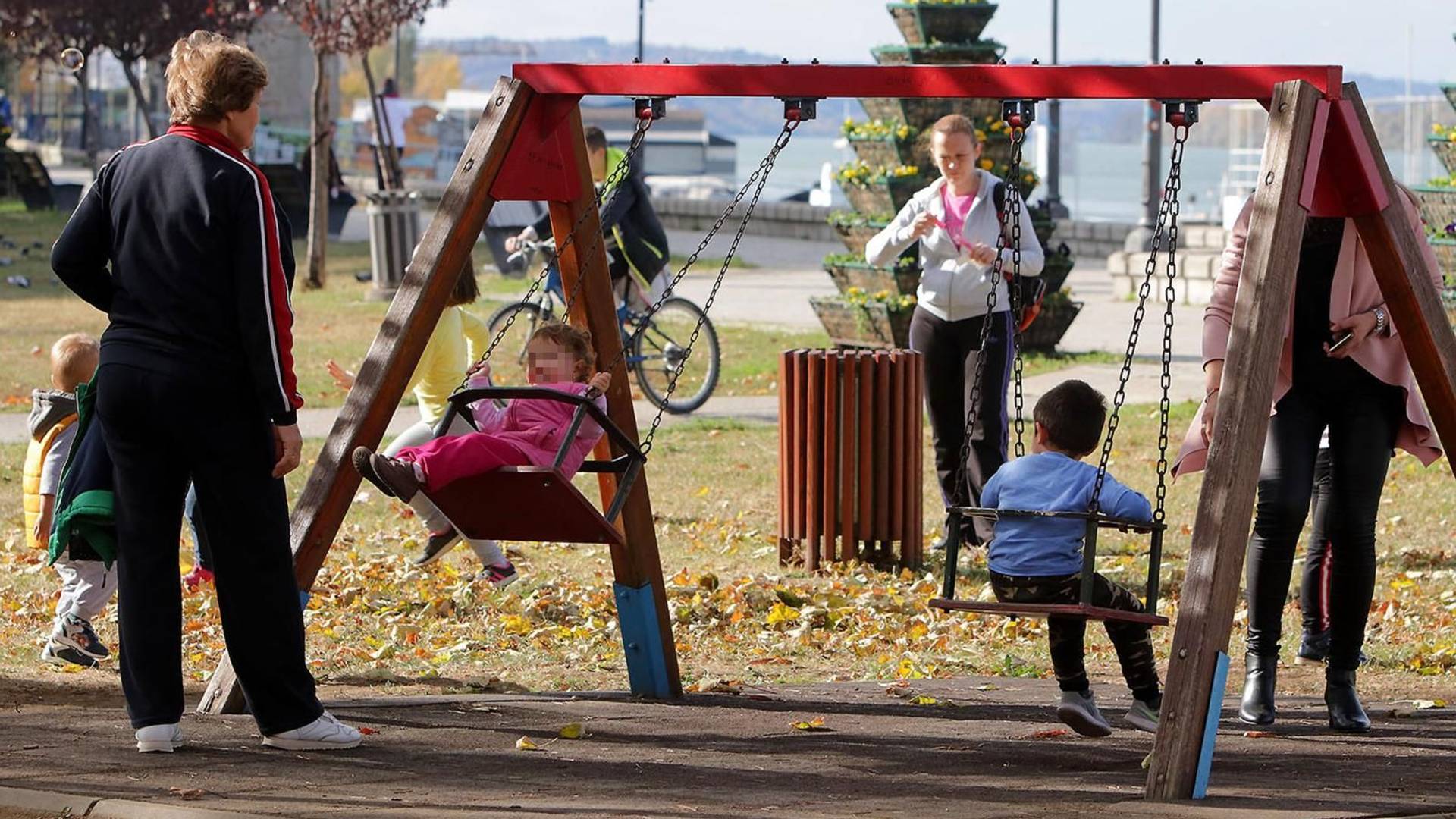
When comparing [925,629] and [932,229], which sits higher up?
[932,229]

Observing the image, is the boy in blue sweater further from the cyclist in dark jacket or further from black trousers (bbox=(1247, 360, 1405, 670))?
the cyclist in dark jacket

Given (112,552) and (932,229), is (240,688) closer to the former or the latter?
(112,552)

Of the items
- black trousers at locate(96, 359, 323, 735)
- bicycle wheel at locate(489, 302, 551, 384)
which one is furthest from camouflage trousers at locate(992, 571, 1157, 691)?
bicycle wheel at locate(489, 302, 551, 384)

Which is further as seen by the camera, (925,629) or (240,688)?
(925,629)

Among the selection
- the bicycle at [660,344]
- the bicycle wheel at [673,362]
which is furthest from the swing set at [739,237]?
the bicycle wheel at [673,362]

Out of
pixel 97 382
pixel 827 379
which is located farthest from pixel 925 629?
pixel 97 382

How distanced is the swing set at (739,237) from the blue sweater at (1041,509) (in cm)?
17

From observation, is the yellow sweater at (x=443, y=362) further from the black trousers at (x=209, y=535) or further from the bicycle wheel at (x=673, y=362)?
the bicycle wheel at (x=673, y=362)

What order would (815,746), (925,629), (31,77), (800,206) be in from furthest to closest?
1. (31,77)
2. (800,206)
3. (925,629)
4. (815,746)

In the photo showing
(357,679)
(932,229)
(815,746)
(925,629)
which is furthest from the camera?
(932,229)

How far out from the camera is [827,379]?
9000 mm

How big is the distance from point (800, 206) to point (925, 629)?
25520 millimetres

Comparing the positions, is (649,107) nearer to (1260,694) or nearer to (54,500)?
(1260,694)

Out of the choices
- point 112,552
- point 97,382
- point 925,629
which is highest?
point 97,382
